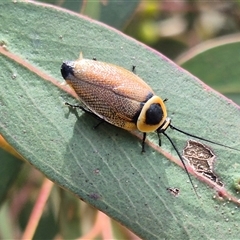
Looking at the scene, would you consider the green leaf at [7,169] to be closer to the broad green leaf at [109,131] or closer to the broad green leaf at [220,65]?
the broad green leaf at [109,131]

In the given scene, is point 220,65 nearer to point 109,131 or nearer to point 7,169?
point 109,131

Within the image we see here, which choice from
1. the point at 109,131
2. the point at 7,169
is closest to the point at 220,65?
the point at 109,131

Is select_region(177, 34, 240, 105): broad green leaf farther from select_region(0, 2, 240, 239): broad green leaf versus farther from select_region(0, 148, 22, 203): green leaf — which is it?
select_region(0, 148, 22, 203): green leaf

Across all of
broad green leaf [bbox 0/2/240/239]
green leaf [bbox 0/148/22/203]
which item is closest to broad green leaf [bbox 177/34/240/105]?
broad green leaf [bbox 0/2/240/239]

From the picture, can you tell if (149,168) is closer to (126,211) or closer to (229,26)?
(126,211)

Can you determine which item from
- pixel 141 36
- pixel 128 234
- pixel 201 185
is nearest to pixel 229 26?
pixel 141 36

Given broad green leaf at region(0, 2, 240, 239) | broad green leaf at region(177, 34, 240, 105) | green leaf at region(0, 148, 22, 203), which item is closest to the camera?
broad green leaf at region(0, 2, 240, 239)
